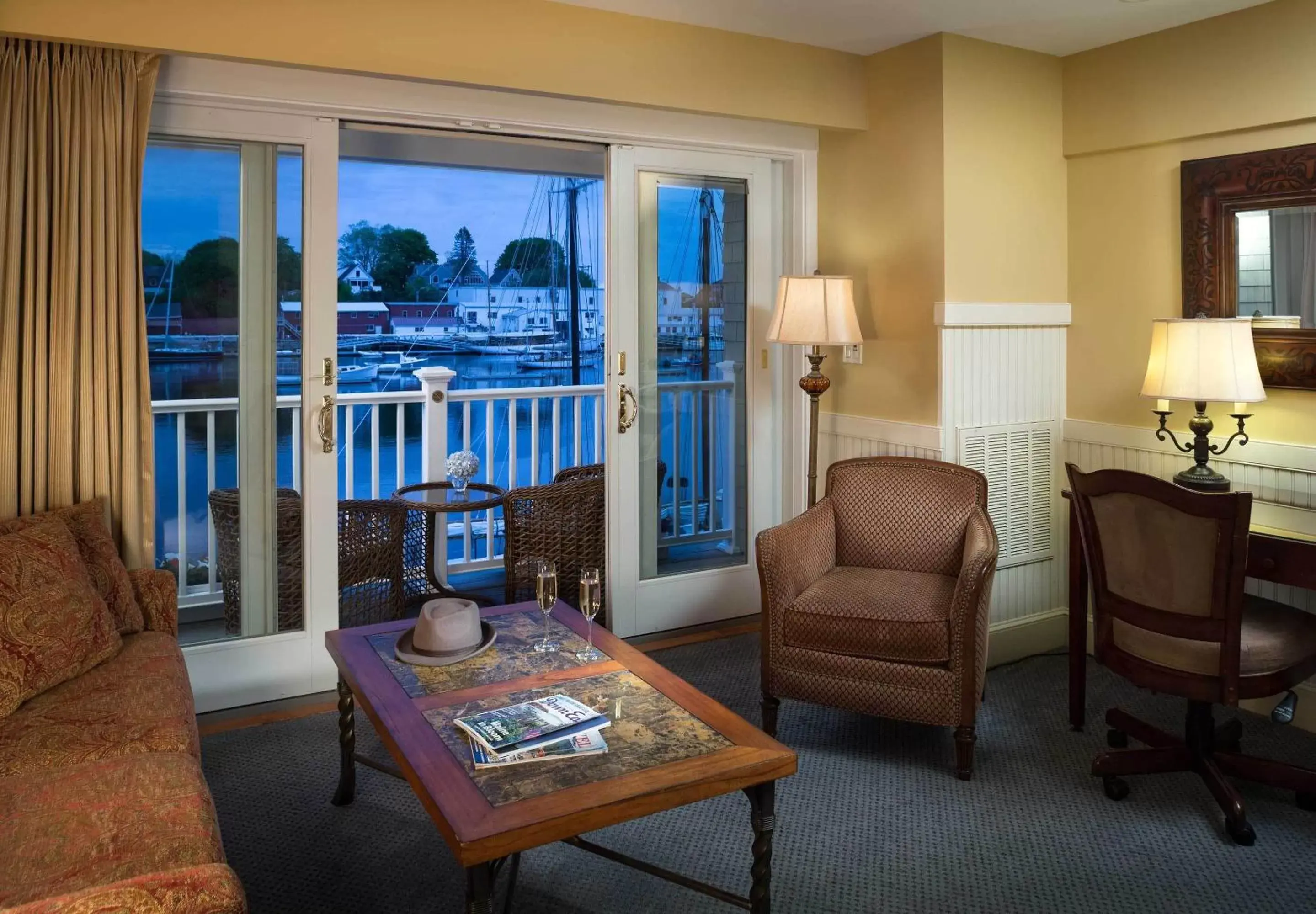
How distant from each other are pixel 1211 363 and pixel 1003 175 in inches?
45.8

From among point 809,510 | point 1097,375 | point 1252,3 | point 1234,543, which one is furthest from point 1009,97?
point 1234,543

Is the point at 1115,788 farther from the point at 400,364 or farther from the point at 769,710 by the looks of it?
the point at 400,364

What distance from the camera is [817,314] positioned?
3.60m

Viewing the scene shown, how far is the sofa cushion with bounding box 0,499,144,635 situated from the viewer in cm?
267

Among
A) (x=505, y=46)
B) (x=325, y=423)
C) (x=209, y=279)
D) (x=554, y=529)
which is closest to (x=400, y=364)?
(x=554, y=529)

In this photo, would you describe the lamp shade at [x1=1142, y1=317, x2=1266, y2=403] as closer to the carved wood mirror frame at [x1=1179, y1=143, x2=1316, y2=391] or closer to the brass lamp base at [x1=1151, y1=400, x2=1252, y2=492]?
the brass lamp base at [x1=1151, y1=400, x2=1252, y2=492]

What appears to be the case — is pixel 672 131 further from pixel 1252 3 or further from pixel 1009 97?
pixel 1252 3

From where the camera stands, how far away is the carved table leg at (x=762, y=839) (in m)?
1.90

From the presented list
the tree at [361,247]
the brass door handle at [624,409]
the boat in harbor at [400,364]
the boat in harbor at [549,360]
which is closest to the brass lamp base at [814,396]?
the brass door handle at [624,409]

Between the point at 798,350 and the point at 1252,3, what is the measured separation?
78.3 inches

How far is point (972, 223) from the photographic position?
12.1 ft

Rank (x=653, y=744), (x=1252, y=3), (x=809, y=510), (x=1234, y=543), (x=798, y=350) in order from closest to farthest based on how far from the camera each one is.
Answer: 1. (x=653, y=744)
2. (x=1234, y=543)
3. (x=1252, y=3)
4. (x=809, y=510)
5. (x=798, y=350)

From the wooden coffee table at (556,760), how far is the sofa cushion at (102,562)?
1.93 ft

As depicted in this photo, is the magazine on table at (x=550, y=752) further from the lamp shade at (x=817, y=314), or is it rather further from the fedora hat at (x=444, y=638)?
the lamp shade at (x=817, y=314)
